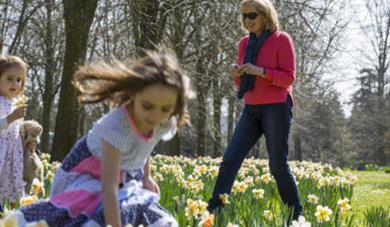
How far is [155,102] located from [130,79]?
0.14m

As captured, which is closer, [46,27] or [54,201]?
[54,201]

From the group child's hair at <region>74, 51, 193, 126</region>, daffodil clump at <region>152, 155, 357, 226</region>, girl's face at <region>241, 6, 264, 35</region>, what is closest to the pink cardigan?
girl's face at <region>241, 6, 264, 35</region>

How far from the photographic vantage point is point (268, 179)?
18.2 feet

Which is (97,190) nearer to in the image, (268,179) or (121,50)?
(268,179)

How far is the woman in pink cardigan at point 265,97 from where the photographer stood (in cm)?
377

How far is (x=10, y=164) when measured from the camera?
3852mm

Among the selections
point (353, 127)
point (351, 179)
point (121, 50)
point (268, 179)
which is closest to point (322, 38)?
point (121, 50)

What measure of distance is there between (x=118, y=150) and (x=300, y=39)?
28.3 ft

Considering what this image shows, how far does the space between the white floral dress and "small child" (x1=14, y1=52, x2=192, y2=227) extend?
153 cm

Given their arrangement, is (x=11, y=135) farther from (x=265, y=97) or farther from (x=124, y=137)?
(x=124, y=137)

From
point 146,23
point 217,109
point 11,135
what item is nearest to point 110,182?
point 11,135

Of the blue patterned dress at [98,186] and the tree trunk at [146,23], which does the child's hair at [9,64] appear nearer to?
the blue patterned dress at [98,186]

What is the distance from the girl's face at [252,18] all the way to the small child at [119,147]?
5.31 feet

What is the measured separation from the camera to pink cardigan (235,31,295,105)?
380 centimetres
